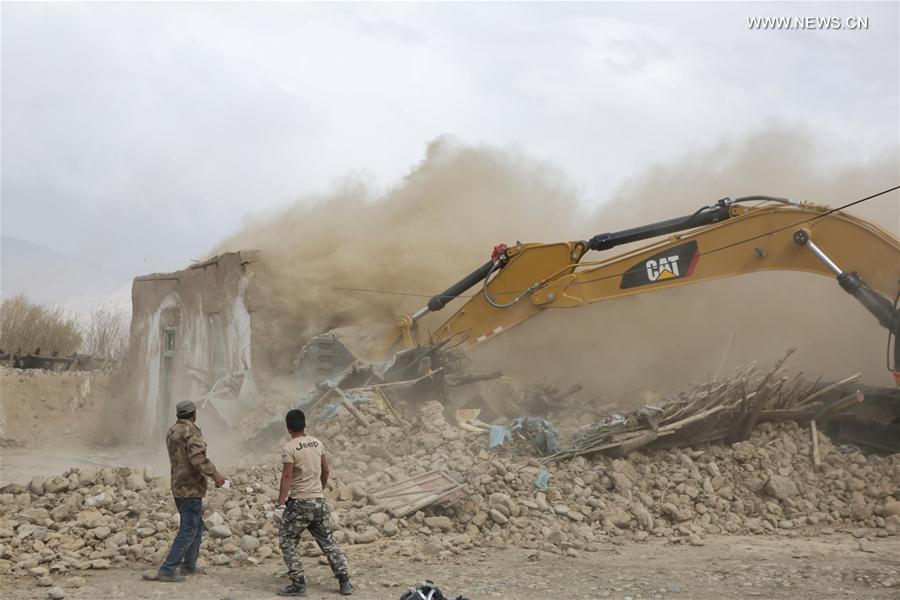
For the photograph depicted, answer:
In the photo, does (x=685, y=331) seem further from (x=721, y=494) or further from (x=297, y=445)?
(x=297, y=445)

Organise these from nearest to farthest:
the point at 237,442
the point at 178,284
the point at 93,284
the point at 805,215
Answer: the point at 805,215, the point at 237,442, the point at 178,284, the point at 93,284

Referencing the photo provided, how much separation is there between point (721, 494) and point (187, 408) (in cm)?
548

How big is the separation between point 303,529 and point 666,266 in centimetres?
643

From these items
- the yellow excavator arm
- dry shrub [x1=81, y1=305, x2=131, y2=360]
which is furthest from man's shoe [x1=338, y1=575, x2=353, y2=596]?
dry shrub [x1=81, y1=305, x2=131, y2=360]

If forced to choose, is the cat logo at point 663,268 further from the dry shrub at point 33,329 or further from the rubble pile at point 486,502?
the dry shrub at point 33,329

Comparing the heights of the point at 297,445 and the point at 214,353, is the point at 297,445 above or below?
below

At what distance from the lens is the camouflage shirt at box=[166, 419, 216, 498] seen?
20.9 feet

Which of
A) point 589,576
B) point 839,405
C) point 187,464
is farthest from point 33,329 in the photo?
point 589,576

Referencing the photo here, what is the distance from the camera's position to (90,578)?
6645 mm

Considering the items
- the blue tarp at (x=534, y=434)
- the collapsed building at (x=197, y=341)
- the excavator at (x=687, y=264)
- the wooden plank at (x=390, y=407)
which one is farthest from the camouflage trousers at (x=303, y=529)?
the collapsed building at (x=197, y=341)

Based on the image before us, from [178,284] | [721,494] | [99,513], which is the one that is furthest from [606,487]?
[178,284]

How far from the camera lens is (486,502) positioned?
8.38m

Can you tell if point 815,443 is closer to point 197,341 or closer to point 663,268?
point 663,268

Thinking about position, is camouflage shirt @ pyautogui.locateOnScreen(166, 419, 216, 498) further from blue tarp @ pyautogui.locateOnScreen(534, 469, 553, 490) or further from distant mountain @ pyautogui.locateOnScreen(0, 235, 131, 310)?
distant mountain @ pyautogui.locateOnScreen(0, 235, 131, 310)
